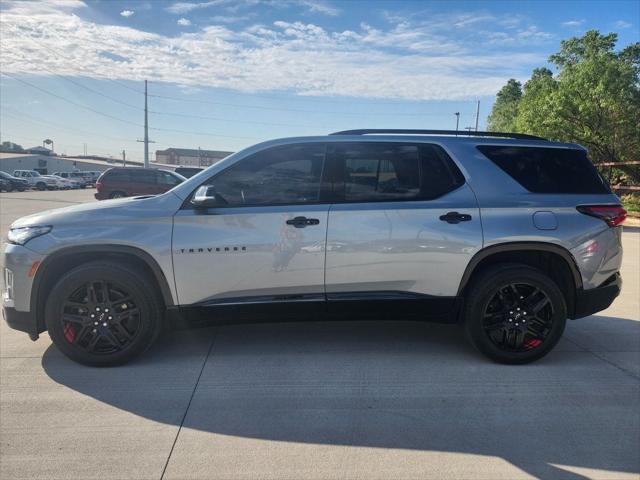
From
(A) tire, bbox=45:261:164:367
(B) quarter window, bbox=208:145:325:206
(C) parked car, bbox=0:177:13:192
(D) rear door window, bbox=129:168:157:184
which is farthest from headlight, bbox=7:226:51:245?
(C) parked car, bbox=0:177:13:192

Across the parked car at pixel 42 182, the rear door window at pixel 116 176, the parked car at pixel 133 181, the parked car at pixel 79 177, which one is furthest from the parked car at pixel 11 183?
the rear door window at pixel 116 176

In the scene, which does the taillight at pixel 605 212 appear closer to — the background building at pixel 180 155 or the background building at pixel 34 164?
Result: the background building at pixel 34 164

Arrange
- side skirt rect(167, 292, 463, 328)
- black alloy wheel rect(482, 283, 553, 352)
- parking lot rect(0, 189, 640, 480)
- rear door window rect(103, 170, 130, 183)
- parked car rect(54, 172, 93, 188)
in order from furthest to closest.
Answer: parked car rect(54, 172, 93, 188) < rear door window rect(103, 170, 130, 183) < black alloy wheel rect(482, 283, 553, 352) < side skirt rect(167, 292, 463, 328) < parking lot rect(0, 189, 640, 480)

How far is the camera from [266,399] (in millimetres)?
3492

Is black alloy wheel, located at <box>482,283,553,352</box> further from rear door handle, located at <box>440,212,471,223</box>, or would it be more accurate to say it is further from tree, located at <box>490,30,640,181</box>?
tree, located at <box>490,30,640,181</box>

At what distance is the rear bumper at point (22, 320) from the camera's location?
3799 mm

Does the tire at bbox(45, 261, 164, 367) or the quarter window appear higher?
the quarter window

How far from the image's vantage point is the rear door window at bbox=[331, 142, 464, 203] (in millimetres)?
4008

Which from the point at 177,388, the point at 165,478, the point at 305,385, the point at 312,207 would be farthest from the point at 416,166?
the point at 165,478

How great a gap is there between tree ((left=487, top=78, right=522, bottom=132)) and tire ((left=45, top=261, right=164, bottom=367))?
130ft

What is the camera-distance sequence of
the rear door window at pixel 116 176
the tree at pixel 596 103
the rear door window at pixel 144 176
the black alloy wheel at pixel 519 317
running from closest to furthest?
the black alloy wheel at pixel 519 317
the tree at pixel 596 103
the rear door window at pixel 116 176
the rear door window at pixel 144 176

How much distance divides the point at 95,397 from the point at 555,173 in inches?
160

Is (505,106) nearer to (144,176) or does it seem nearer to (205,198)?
(144,176)

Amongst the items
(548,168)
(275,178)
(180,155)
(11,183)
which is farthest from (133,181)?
(180,155)
